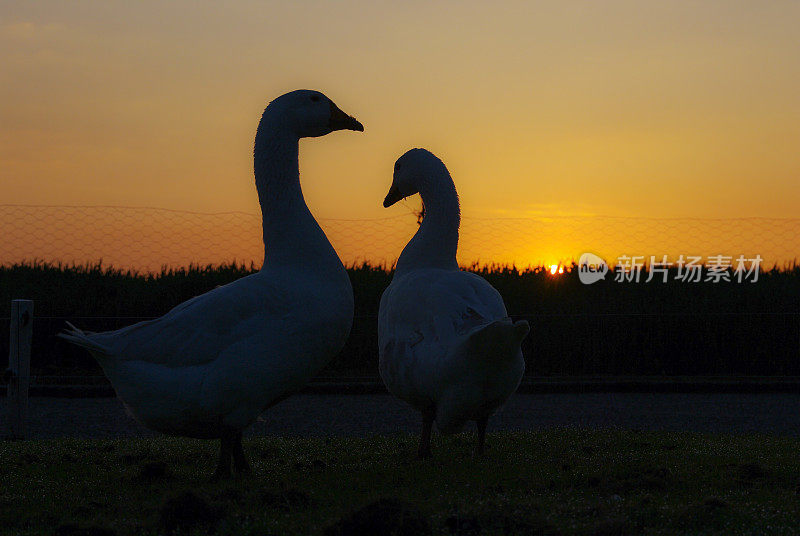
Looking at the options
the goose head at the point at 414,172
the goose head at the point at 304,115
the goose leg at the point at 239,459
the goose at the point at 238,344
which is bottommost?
the goose leg at the point at 239,459

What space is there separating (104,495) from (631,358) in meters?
12.8

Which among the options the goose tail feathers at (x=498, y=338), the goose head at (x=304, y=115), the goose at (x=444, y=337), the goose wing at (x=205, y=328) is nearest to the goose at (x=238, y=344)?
the goose wing at (x=205, y=328)

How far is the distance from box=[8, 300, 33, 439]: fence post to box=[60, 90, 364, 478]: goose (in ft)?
14.8

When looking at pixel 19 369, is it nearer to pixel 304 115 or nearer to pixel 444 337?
pixel 304 115

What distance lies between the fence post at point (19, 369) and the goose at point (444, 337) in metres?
4.65

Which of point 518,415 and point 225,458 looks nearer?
point 225,458

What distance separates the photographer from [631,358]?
1650cm

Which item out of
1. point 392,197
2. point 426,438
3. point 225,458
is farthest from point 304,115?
point 426,438

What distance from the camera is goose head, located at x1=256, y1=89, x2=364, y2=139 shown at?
6.19 metres

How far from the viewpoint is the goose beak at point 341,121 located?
21.1 feet

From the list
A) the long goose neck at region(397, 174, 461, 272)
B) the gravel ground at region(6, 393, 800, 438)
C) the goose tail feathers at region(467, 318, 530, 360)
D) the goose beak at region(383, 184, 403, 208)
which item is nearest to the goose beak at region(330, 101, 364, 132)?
the long goose neck at region(397, 174, 461, 272)

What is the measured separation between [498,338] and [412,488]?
108 centimetres

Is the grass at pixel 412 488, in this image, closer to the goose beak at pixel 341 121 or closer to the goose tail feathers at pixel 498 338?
the goose tail feathers at pixel 498 338

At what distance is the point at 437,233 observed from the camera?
7.67 metres
